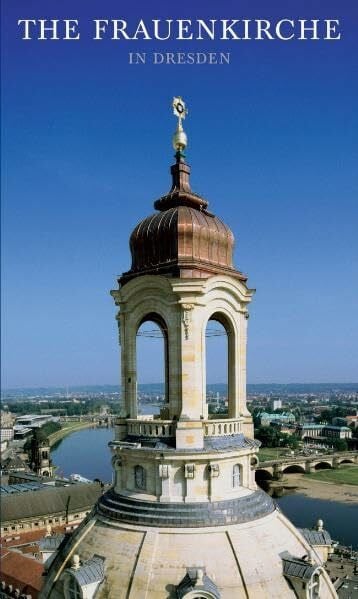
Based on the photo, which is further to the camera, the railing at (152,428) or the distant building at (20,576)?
the distant building at (20,576)

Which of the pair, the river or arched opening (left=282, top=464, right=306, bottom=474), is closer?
the river

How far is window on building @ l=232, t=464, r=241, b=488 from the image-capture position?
1658cm

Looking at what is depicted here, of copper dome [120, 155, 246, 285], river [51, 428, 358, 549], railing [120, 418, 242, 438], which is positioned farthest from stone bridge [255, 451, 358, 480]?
copper dome [120, 155, 246, 285]

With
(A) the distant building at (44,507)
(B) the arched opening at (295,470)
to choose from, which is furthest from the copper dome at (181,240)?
(B) the arched opening at (295,470)

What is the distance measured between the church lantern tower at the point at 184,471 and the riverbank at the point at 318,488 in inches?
3538

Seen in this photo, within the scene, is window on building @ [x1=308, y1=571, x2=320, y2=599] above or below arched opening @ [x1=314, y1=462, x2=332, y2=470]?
above

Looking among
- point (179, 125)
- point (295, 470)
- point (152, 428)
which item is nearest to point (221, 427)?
point (152, 428)

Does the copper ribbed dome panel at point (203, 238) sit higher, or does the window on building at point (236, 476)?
the copper ribbed dome panel at point (203, 238)

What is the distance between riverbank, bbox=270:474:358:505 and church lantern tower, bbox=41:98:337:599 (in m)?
89.9

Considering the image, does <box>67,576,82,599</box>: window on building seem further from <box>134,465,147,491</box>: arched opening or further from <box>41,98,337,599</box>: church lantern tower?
<box>134,465,147,491</box>: arched opening

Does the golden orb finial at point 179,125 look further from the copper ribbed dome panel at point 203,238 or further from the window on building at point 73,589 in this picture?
the window on building at point 73,589

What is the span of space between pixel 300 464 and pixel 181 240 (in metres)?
124

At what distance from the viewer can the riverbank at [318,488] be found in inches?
3984

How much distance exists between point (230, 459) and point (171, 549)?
3203 mm
